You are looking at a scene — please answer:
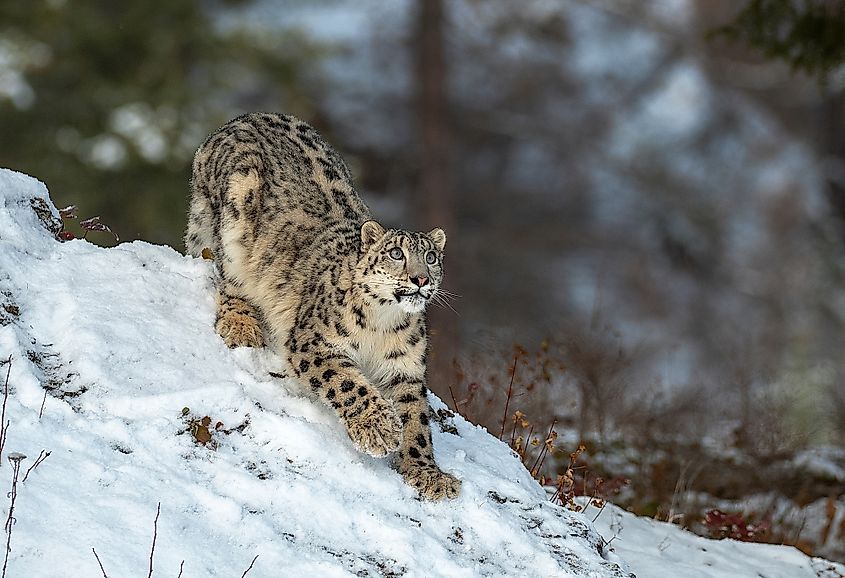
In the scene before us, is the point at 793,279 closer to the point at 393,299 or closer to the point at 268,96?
the point at 268,96

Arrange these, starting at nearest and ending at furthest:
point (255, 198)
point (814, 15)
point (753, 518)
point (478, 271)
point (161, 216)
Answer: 1. point (255, 198)
2. point (753, 518)
3. point (814, 15)
4. point (161, 216)
5. point (478, 271)

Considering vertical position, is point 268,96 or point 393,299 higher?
point 268,96

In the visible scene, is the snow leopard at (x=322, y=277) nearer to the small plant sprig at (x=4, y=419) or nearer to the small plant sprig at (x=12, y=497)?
the small plant sprig at (x=4, y=419)

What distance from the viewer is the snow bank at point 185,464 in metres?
4.58

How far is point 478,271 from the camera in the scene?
22422 millimetres

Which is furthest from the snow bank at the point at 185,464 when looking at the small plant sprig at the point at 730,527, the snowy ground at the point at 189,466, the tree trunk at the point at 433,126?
the tree trunk at the point at 433,126

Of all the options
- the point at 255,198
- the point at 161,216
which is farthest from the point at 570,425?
the point at 161,216

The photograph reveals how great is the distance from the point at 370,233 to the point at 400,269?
16.0 inches

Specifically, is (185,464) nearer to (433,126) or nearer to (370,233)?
(370,233)

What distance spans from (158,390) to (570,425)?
5.24 meters

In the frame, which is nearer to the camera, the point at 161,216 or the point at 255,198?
the point at 255,198

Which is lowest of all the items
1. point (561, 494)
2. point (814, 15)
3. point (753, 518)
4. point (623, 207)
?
point (561, 494)

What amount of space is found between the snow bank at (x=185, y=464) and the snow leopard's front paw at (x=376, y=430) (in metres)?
0.11

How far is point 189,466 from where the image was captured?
5113 mm
